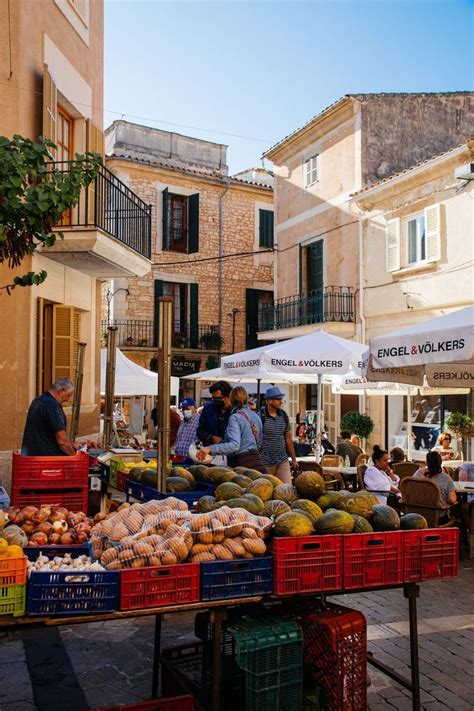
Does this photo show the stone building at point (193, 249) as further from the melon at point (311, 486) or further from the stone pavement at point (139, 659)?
the melon at point (311, 486)

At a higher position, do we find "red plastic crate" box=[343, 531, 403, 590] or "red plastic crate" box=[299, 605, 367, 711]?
"red plastic crate" box=[343, 531, 403, 590]

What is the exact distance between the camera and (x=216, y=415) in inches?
327

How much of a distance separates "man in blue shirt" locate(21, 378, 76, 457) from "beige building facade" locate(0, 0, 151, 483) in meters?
2.49

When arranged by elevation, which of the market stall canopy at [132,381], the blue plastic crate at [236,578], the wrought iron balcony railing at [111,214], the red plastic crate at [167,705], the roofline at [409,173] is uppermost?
the roofline at [409,173]

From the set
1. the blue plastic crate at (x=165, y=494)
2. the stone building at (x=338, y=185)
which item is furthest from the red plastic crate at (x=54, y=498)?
the stone building at (x=338, y=185)

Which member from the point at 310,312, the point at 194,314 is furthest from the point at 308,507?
the point at 194,314

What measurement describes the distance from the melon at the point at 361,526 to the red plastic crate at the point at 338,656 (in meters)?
0.52

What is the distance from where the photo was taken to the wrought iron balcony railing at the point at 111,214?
1140 centimetres

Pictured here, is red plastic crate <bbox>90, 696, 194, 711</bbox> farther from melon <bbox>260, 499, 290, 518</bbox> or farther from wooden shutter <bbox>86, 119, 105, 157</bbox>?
wooden shutter <bbox>86, 119, 105, 157</bbox>

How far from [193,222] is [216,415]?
20.2 meters

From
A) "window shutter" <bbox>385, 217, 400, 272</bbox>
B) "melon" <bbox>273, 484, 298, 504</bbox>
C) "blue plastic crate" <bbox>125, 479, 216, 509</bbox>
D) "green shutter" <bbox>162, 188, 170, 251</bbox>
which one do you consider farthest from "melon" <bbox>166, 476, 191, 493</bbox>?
"green shutter" <bbox>162, 188, 170, 251</bbox>

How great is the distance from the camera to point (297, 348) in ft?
34.6

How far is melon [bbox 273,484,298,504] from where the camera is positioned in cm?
454

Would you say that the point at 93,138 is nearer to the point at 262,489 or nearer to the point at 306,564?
the point at 262,489
